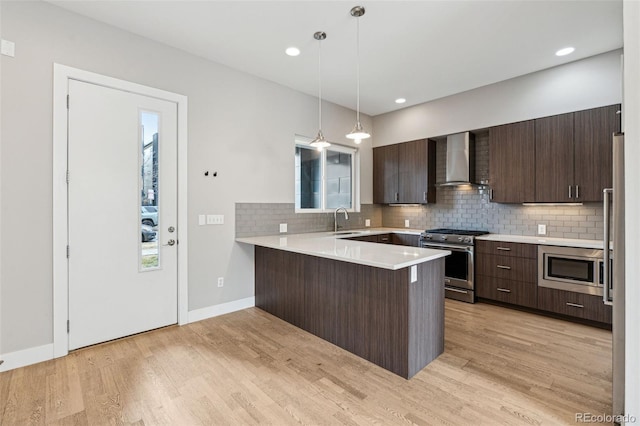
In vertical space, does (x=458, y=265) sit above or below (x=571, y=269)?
below

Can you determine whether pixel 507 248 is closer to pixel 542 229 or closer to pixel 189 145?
pixel 542 229

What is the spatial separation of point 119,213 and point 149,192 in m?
0.34

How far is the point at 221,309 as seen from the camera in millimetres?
3576

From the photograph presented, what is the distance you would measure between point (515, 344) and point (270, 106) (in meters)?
3.87

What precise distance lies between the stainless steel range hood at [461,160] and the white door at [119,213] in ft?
12.5

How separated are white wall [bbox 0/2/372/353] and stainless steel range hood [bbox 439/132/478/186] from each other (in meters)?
1.81

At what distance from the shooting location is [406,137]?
5.12m

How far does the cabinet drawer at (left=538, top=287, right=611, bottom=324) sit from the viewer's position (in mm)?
3109

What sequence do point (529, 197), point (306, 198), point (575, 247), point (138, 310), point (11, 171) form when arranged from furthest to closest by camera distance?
point (306, 198) < point (529, 197) < point (575, 247) < point (138, 310) < point (11, 171)

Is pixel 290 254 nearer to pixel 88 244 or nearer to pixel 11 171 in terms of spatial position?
pixel 88 244

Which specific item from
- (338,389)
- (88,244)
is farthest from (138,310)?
(338,389)

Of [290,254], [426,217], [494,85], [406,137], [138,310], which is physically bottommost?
[138,310]

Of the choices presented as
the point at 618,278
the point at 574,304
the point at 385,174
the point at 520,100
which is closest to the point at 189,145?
the point at 385,174

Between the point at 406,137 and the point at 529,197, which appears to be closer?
the point at 529,197
